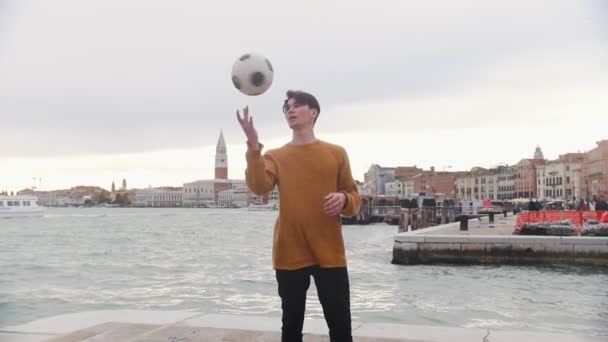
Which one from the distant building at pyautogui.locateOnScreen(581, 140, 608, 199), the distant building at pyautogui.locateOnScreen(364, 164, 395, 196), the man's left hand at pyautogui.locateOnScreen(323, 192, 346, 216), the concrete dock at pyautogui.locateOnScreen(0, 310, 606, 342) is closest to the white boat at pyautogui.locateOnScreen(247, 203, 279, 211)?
the distant building at pyautogui.locateOnScreen(364, 164, 395, 196)

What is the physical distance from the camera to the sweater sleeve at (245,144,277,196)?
131 inches

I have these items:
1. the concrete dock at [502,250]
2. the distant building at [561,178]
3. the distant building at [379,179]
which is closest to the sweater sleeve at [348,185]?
the concrete dock at [502,250]

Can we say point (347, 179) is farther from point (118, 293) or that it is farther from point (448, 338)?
point (118, 293)

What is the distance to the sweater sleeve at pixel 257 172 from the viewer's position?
3.32 meters

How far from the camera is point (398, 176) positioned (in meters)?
165

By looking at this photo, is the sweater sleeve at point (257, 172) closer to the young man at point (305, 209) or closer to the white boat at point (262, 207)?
the young man at point (305, 209)

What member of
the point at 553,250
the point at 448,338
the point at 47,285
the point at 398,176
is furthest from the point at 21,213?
the point at 398,176

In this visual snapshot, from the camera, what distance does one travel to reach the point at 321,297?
3.51 meters

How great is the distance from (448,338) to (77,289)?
1586 cm

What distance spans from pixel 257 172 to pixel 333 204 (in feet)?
1.40

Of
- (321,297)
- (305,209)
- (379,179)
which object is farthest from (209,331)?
(379,179)

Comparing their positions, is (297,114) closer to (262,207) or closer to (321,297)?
(321,297)

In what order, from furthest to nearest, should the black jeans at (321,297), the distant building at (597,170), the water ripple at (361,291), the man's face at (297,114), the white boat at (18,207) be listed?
the distant building at (597,170) → the white boat at (18,207) → the water ripple at (361,291) → the man's face at (297,114) → the black jeans at (321,297)

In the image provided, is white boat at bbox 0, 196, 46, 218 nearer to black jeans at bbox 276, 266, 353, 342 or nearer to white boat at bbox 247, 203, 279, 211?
black jeans at bbox 276, 266, 353, 342
